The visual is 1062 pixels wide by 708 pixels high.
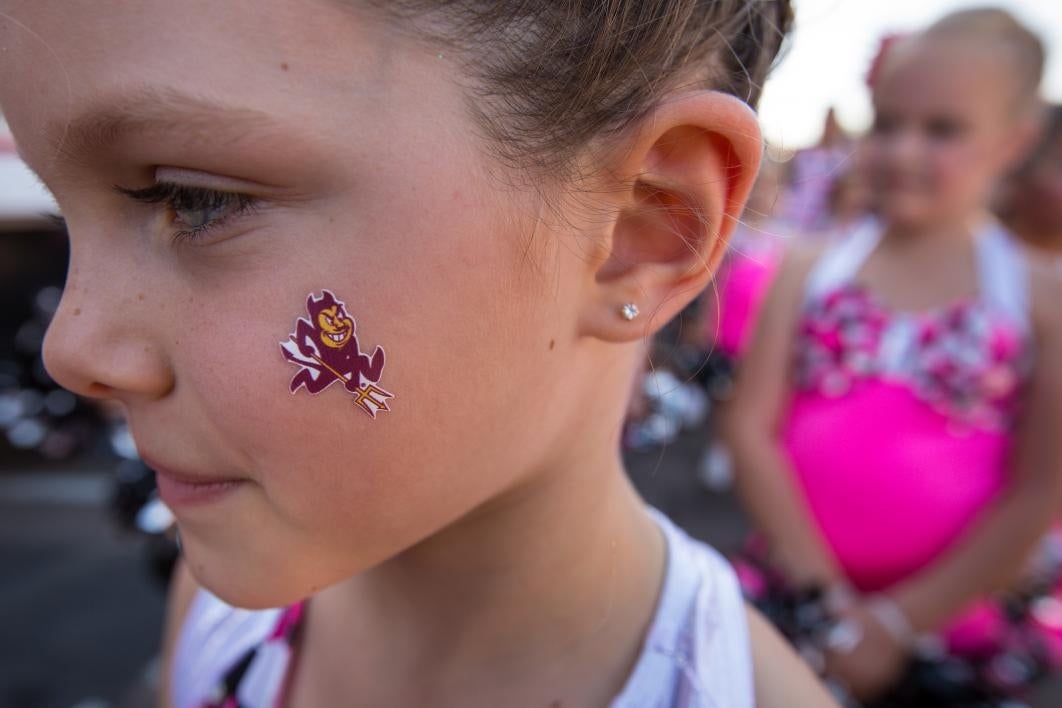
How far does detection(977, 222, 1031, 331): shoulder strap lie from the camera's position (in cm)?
187

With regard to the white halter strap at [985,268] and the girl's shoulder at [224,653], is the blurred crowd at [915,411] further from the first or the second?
the girl's shoulder at [224,653]

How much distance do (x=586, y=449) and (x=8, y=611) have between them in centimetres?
352

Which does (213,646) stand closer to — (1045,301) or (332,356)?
(332,356)

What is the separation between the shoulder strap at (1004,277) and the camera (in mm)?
1866

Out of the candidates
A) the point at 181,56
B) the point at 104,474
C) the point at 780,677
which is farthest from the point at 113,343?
the point at 104,474

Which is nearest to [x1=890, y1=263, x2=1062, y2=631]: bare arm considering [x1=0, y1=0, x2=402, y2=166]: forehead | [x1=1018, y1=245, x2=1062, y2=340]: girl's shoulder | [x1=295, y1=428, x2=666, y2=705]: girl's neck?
[x1=1018, y1=245, x2=1062, y2=340]: girl's shoulder

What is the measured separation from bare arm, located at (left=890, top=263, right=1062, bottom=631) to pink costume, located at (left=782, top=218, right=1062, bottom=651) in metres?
0.04

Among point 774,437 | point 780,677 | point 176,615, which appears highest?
point 780,677

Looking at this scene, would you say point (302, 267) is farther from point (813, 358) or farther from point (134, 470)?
point (813, 358)

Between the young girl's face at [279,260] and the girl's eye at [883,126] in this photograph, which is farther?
the girl's eye at [883,126]

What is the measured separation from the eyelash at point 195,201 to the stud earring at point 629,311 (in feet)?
1.39

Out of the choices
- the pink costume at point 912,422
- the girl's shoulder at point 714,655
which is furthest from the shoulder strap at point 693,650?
the pink costume at point 912,422

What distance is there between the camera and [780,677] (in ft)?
3.08

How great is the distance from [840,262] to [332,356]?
71.7 inches
